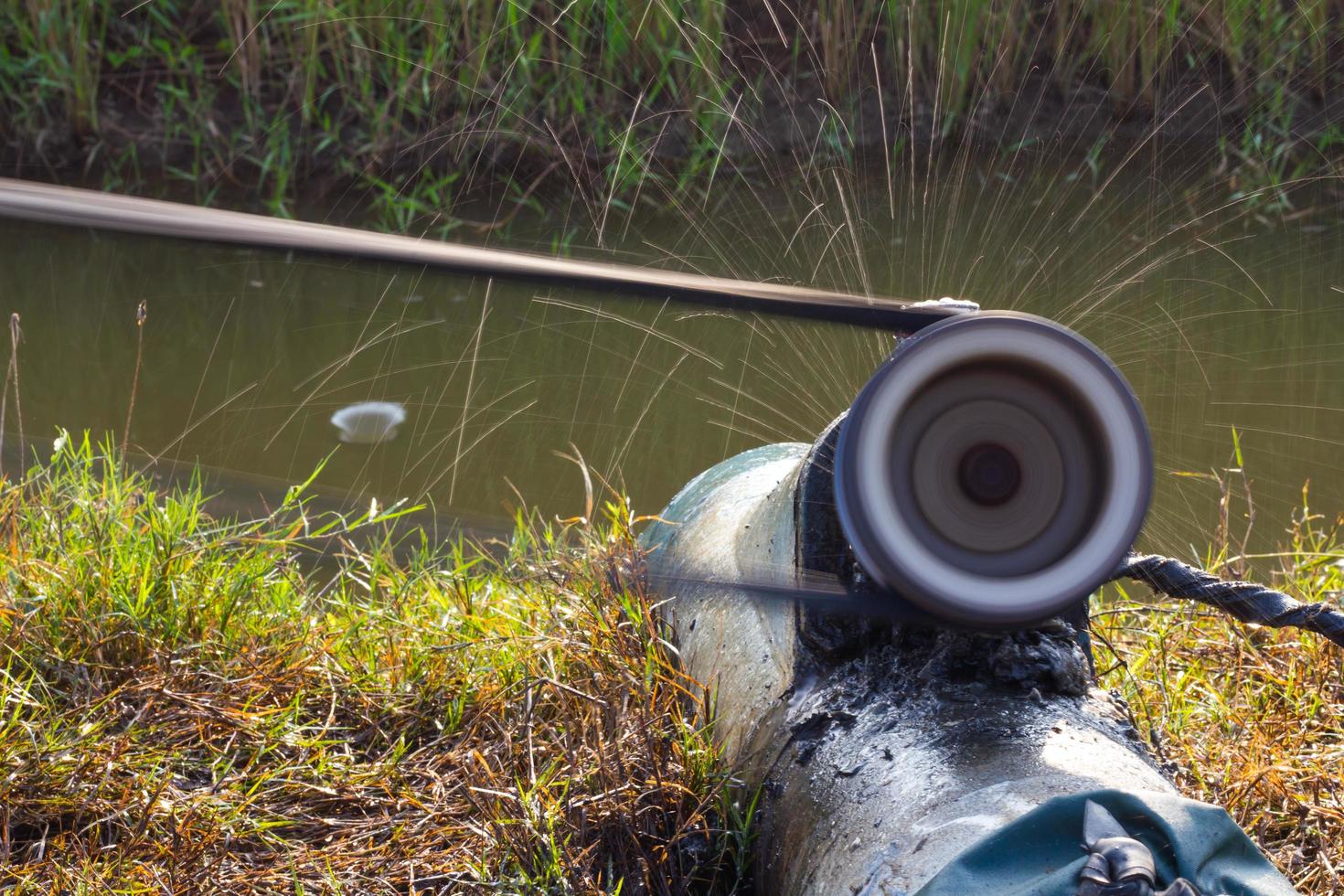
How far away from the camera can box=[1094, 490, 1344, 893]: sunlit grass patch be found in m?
1.80

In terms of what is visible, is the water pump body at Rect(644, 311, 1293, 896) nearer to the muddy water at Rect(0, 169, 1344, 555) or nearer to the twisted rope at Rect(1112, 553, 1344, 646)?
the twisted rope at Rect(1112, 553, 1344, 646)

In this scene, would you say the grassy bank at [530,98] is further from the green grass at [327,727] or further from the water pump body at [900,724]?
the water pump body at [900,724]

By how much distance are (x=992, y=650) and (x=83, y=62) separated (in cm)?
579

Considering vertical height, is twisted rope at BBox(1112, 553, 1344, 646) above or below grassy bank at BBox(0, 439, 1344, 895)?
above

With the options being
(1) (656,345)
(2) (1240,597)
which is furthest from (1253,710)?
(1) (656,345)

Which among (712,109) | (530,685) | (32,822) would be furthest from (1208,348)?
(32,822)

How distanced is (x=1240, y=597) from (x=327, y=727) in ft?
4.46

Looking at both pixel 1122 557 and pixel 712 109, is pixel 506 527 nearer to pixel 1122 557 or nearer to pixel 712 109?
pixel 1122 557

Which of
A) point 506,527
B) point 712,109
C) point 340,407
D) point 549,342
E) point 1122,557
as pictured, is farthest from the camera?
point 712,109

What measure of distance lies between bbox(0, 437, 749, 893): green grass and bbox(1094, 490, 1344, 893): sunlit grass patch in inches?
29.2

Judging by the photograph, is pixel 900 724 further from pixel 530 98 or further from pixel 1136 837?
pixel 530 98

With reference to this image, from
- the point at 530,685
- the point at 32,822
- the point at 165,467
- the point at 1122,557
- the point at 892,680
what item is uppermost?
the point at 1122,557

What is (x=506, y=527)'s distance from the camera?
3352 millimetres

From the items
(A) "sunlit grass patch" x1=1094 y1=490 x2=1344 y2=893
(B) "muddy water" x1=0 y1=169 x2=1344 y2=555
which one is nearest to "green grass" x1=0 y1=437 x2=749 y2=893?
(A) "sunlit grass patch" x1=1094 y1=490 x2=1344 y2=893
